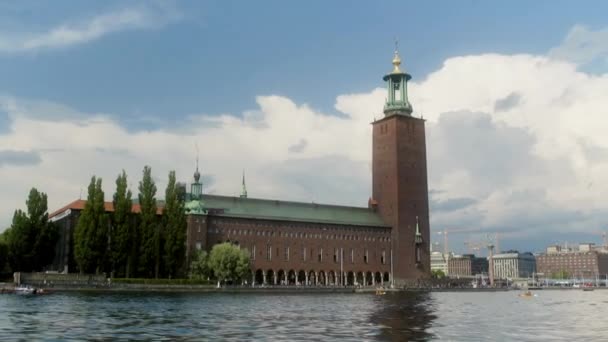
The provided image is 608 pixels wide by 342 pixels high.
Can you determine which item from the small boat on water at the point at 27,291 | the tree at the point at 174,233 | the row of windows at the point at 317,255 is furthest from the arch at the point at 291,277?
the small boat on water at the point at 27,291

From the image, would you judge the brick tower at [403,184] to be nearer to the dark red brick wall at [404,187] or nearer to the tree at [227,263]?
the dark red brick wall at [404,187]

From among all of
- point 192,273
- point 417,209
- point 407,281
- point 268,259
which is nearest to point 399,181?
point 417,209

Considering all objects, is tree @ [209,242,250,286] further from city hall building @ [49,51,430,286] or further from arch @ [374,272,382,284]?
arch @ [374,272,382,284]

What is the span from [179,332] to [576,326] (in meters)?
19.0

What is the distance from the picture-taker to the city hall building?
314 feet

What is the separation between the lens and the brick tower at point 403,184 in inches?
4237

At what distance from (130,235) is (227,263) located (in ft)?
42.4

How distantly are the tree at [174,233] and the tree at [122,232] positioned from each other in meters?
3.58

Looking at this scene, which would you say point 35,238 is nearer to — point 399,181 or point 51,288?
point 51,288

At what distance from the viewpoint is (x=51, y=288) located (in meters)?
66.9

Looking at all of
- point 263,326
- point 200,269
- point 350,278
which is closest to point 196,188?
point 200,269

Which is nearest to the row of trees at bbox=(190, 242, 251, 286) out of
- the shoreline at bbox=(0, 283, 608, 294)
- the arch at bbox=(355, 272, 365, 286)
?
the shoreline at bbox=(0, 283, 608, 294)

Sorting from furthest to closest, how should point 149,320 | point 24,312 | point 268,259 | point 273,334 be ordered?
point 268,259 < point 24,312 < point 149,320 < point 273,334

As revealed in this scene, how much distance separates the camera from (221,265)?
80375mm
